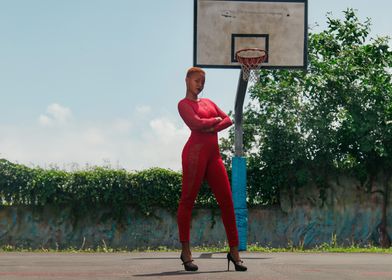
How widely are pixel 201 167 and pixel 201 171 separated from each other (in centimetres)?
4

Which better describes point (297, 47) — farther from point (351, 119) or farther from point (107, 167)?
point (107, 167)

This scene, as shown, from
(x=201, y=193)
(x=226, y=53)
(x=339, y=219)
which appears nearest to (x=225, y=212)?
(x=226, y=53)

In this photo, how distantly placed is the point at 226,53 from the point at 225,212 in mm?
6912

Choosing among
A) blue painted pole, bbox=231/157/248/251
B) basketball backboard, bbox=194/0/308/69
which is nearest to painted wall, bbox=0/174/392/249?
blue painted pole, bbox=231/157/248/251

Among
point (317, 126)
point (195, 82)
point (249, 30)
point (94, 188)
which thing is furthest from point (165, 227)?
point (195, 82)

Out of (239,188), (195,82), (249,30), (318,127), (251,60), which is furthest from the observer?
(318,127)

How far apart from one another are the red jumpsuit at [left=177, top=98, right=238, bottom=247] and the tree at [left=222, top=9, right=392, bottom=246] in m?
12.0

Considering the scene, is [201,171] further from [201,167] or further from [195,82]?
[195,82]

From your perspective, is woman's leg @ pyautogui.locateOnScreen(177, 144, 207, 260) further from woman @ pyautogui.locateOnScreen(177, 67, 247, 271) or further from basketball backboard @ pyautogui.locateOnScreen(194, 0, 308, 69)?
basketball backboard @ pyautogui.locateOnScreen(194, 0, 308, 69)

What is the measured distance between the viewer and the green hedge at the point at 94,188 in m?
18.4

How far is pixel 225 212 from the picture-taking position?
6887 mm

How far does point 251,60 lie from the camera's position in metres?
13.1

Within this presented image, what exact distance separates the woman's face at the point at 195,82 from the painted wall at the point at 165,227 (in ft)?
39.4

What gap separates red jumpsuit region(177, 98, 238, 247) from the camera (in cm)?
679
